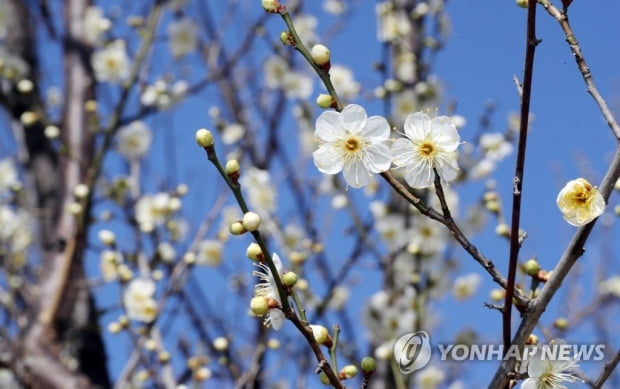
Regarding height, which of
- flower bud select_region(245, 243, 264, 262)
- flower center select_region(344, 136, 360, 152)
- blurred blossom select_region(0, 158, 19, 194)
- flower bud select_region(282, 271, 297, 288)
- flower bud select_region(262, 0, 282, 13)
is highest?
blurred blossom select_region(0, 158, 19, 194)

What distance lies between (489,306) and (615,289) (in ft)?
9.11

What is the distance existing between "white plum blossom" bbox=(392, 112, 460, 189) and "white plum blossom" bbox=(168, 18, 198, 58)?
10.3 ft

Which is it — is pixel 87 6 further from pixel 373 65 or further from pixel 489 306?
pixel 489 306

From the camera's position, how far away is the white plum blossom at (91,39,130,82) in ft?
12.3

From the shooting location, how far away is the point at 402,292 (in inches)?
119

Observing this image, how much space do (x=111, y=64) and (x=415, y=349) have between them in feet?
8.78

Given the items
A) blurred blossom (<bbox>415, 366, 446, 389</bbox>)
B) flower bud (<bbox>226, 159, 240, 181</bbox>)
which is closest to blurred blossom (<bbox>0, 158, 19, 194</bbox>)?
blurred blossom (<bbox>415, 366, 446, 389</bbox>)

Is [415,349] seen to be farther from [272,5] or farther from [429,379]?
[429,379]

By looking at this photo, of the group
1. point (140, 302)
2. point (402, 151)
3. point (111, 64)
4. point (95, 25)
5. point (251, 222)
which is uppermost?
point (95, 25)

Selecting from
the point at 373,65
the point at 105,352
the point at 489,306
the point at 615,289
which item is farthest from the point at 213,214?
the point at 489,306

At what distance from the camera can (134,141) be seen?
149 inches

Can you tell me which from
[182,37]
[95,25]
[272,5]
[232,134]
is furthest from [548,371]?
[182,37]

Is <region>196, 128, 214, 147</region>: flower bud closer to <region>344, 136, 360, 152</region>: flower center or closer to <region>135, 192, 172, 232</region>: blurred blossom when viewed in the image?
<region>344, 136, 360, 152</region>: flower center

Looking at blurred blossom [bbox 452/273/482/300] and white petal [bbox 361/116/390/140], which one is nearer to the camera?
white petal [bbox 361/116/390/140]
